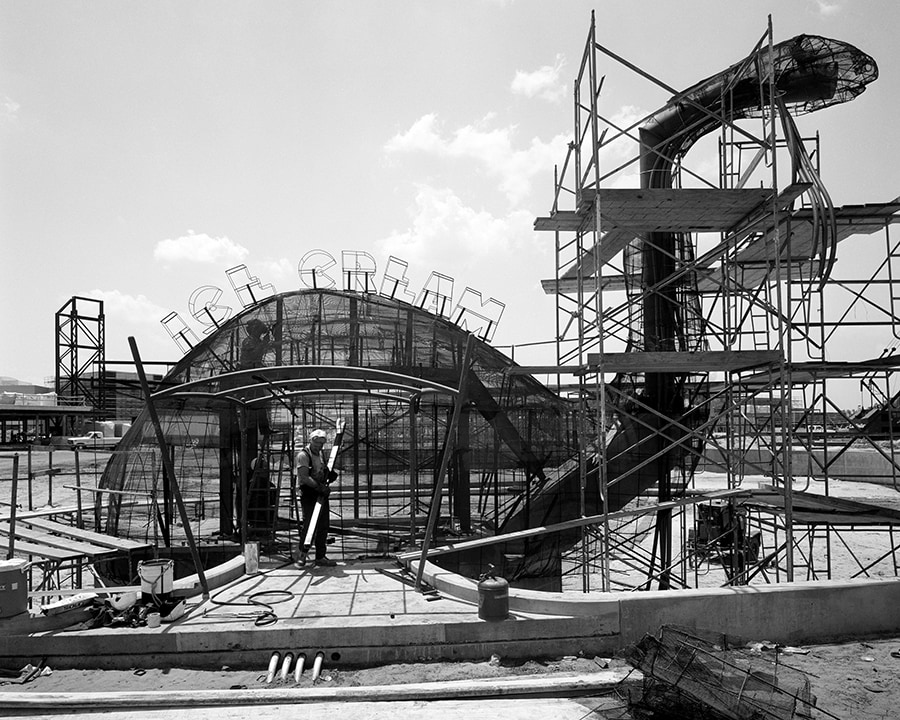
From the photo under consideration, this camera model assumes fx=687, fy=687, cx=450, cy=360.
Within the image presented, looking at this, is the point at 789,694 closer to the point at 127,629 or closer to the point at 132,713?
the point at 132,713

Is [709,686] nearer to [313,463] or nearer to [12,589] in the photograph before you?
[313,463]

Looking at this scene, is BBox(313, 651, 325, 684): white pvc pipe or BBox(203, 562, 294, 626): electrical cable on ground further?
BBox(203, 562, 294, 626): electrical cable on ground

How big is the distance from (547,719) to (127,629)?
3845mm

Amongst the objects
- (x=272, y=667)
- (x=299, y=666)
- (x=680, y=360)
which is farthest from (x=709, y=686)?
(x=680, y=360)

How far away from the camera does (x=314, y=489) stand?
8828 mm

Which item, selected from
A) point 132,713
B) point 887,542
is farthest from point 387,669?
point 887,542

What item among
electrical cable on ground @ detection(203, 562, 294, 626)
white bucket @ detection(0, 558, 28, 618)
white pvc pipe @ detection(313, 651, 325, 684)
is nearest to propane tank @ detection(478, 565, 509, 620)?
white pvc pipe @ detection(313, 651, 325, 684)

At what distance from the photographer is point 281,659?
239 inches

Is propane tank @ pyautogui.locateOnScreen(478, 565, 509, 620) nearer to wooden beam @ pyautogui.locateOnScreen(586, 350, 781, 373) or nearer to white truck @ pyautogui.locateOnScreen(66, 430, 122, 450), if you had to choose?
wooden beam @ pyautogui.locateOnScreen(586, 350, 781, 373)

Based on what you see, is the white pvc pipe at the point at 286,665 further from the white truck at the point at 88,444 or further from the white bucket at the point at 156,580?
the white truck at the point at 88,444

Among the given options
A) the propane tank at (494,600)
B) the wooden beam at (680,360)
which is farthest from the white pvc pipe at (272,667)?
the wooden beam at (680,360)

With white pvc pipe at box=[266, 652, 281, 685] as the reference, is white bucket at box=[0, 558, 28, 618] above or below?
above

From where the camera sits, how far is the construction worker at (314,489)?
8.75 meters

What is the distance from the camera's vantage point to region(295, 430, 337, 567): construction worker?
875 centimetres
